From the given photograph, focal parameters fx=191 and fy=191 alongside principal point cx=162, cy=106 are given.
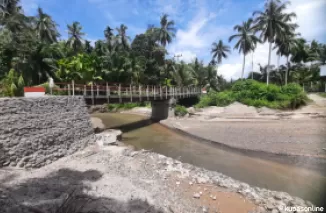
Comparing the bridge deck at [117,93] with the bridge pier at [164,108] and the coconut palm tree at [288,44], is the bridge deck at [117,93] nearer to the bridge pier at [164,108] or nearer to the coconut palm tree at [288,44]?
the bridge pier at [164,108]

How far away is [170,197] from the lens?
235 inches

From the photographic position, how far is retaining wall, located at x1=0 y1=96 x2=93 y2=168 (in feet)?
24.8

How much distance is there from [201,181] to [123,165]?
11.1 ft

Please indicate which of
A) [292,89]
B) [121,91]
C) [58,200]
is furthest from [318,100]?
[58,200]

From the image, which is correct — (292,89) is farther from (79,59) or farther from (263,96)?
(79,59)

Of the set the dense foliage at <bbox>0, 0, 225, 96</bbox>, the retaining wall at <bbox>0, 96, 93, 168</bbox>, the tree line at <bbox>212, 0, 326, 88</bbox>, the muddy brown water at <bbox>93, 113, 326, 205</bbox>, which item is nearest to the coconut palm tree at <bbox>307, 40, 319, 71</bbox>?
the tree line at <bbox>212, 0, 326, 88</bbox>

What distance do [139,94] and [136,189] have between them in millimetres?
12924

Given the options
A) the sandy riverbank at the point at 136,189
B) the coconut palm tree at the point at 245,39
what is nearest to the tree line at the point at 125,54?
the coconut palm tree at the point at 245,39

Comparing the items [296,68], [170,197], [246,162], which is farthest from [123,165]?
[296,68]

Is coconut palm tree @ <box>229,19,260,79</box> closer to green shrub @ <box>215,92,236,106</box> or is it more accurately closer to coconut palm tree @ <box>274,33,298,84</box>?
coconut palm tree @ <box>274,33,298,84</box>

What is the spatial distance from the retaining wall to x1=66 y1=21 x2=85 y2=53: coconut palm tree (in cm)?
2925

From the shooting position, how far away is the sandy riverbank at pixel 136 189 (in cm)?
536

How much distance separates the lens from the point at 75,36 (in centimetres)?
3609

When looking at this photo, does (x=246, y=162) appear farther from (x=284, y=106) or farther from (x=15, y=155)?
(x=284, y=106)
